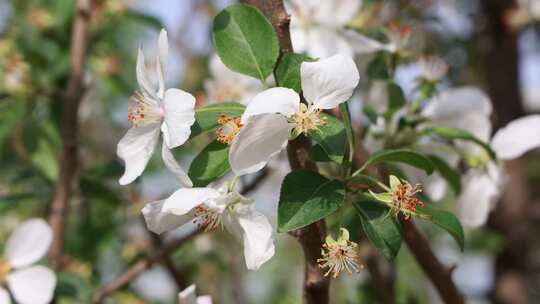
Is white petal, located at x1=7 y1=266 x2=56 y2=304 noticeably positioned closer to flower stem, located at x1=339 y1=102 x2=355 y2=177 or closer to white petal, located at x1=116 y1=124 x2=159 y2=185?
white petal, located at x1=116 y1=124 x2=159 y2=185

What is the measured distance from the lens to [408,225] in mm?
868

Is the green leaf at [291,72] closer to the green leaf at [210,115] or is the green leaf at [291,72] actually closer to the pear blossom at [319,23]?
the green leaf at [210,115]

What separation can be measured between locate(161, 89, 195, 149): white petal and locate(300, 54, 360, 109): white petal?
104 mm

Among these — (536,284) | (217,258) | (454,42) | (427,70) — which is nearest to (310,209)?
(427,70)

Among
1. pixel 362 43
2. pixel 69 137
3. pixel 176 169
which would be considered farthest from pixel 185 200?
pixel 69 137

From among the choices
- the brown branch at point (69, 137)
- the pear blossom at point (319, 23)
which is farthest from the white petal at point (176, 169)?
the brown branch at point (69, 137)

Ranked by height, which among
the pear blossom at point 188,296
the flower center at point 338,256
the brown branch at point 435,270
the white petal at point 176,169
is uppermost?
the white petal at point 176,169

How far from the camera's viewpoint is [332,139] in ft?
2.28

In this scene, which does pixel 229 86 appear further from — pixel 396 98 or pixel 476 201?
pixel 476 201

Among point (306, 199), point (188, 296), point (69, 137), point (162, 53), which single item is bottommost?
point (69, 137)

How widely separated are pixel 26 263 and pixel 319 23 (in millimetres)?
578

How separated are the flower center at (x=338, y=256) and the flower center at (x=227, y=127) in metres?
0.13

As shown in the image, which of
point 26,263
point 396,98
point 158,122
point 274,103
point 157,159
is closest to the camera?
point 274,103

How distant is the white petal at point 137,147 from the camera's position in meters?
0.74
